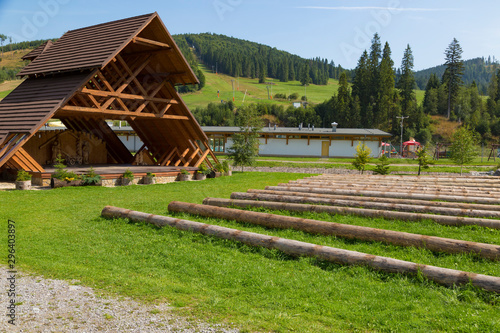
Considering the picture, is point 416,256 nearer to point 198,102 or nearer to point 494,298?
point 494,298

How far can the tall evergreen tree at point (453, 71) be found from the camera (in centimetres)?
9262

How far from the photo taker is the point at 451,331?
4.08 m

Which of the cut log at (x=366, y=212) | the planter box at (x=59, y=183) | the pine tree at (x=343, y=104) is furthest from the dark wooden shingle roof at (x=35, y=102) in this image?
the pine tree at (x=343, y=104)

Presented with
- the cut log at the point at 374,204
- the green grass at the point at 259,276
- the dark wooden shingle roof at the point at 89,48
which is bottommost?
the green grass at the point at 259,276

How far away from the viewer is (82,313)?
4.50m

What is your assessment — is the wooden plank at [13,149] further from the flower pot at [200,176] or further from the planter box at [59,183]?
the flower pot at [200,176]

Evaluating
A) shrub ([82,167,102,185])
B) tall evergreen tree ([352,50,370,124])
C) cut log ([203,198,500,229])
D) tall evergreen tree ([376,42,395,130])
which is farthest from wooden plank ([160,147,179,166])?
tall evergreen tree ([352,50,370,124])

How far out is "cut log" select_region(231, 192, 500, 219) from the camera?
29.9 ft

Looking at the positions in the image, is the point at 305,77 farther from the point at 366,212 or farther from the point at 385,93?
the point at 366,212

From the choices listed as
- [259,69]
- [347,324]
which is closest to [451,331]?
[347,324]

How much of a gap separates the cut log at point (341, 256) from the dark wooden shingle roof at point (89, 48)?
10.5m

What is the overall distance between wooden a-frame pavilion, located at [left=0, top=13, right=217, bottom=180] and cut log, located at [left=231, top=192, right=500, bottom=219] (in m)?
8.74

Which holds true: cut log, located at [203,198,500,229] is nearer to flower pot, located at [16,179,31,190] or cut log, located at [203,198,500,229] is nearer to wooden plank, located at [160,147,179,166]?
flower pot, located at [16,179,31,190]

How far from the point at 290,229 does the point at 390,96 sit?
81.6 m
